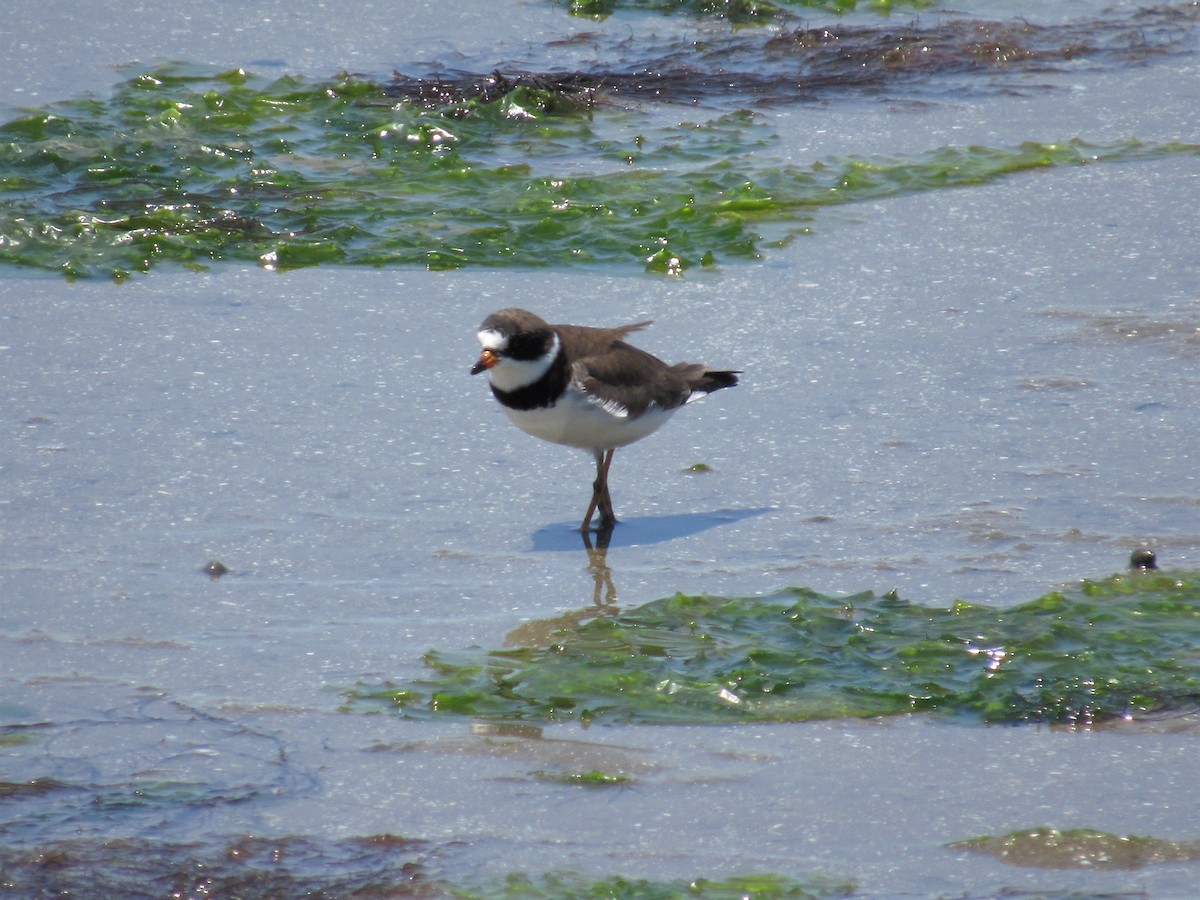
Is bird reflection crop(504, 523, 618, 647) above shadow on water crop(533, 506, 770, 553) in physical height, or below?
below

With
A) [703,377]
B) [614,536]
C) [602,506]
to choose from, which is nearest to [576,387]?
[602,506]

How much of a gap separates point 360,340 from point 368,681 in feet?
7.84

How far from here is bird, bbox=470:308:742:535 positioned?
196 inches

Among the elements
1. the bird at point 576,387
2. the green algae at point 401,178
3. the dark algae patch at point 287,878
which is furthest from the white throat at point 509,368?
the dark algae patch at point 287,878

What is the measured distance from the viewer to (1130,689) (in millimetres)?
3842

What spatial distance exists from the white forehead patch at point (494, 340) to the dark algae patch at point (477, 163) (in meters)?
1.94

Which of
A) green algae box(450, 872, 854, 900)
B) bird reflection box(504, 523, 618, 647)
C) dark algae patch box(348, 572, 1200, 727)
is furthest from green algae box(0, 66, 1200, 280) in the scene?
green algae box(450, 872, 854, 900)

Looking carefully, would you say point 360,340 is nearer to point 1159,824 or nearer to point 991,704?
point 991,704

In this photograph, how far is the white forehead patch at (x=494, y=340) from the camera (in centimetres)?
492

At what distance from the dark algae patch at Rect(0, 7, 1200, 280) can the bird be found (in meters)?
1.68

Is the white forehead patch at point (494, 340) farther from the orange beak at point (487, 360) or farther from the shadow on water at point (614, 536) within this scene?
the shadow on water at point (614, 536)

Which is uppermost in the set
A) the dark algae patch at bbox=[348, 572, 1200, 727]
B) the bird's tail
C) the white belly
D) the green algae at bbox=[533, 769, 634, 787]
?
the bird's tail

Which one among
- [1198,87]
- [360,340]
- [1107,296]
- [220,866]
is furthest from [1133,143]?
[220,866]

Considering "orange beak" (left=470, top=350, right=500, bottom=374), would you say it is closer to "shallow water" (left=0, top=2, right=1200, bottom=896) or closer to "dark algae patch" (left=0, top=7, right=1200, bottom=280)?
"shallow water" (left=0, top=2, right=1200, bottom=896)
